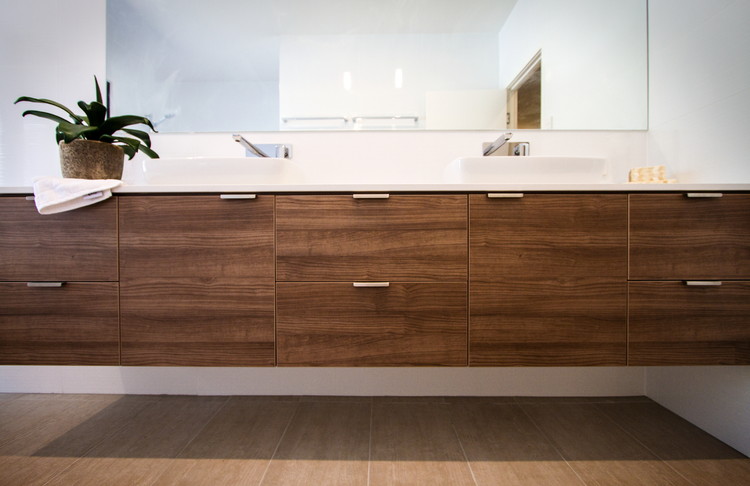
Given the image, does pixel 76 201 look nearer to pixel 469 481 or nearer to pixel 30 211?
pixel 30 211

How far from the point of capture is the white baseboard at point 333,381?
1.52 metres

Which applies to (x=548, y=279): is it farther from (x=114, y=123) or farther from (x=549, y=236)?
(x=114, y=123)

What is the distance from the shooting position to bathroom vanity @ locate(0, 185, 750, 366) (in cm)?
103

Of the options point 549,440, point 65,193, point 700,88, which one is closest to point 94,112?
point 65,193

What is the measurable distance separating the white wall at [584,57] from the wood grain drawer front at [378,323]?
1052 mm

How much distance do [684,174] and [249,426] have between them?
195cm

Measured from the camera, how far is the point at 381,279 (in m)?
1.04

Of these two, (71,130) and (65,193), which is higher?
(71,130)

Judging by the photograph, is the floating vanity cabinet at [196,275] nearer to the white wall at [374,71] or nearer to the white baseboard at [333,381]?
the white baseboard at [333,381]

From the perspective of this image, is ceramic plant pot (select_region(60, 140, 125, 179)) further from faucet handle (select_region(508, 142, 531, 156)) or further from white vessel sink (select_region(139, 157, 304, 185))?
faucet handle (select_region(508, 142, 531, 156))

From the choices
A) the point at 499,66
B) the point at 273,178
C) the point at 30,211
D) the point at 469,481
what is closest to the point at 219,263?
the point at 273,178

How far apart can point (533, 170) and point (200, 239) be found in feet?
3.58

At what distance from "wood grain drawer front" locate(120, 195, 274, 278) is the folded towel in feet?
0.42

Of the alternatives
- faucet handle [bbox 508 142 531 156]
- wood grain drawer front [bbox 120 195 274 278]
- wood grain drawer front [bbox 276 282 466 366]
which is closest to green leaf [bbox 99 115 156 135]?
wood grain drawer front [bbox 120 195 274 278]
